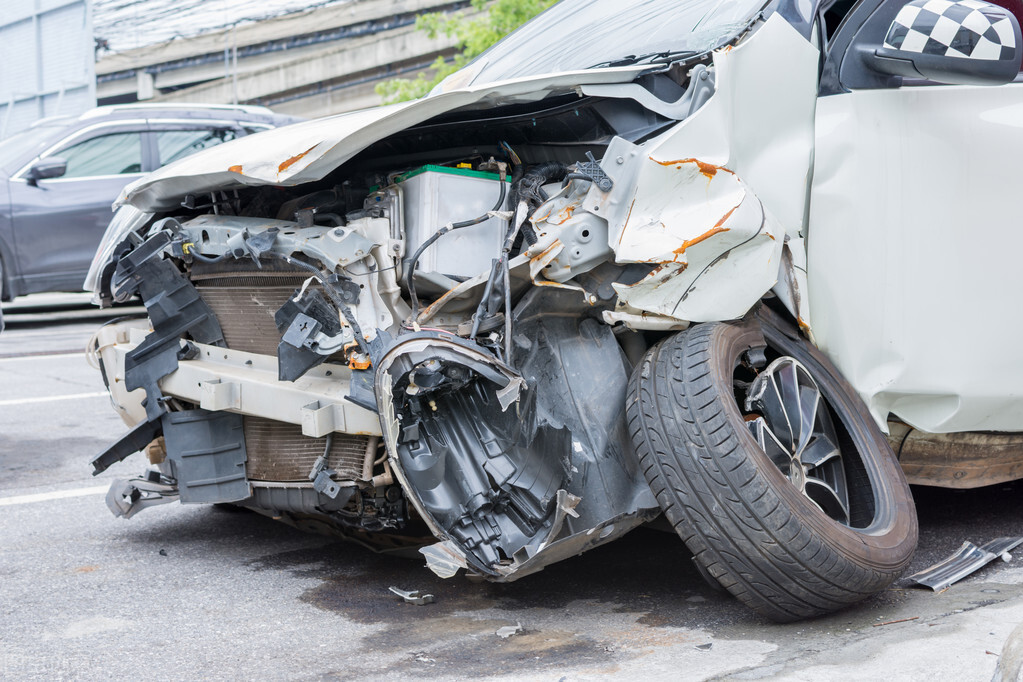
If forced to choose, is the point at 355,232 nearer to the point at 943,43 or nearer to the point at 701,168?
the point at 701,168

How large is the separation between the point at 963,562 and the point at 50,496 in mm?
3461

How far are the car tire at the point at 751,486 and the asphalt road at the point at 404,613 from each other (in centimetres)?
18

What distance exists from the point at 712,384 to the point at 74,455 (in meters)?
3.52

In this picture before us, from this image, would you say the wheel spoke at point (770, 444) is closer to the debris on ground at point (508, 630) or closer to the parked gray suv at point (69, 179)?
the debris on ground at point (508, 630)

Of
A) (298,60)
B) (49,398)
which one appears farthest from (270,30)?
(49,398)

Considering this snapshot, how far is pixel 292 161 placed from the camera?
2.82 meters

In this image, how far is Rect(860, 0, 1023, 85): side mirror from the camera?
9.53ft

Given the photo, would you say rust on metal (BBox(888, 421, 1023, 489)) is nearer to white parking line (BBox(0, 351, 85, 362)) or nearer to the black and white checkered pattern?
the black and white checkered pattern

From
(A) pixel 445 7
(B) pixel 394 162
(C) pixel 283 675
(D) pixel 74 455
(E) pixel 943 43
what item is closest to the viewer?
(C) pixel 283 675

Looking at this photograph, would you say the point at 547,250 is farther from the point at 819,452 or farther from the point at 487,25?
the point at 487,25

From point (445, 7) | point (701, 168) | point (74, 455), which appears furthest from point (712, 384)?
point (445, 7)

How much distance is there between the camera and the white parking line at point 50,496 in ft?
14.1

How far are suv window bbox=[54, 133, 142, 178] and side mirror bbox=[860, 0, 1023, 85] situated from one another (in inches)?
312

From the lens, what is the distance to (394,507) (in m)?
3.03
